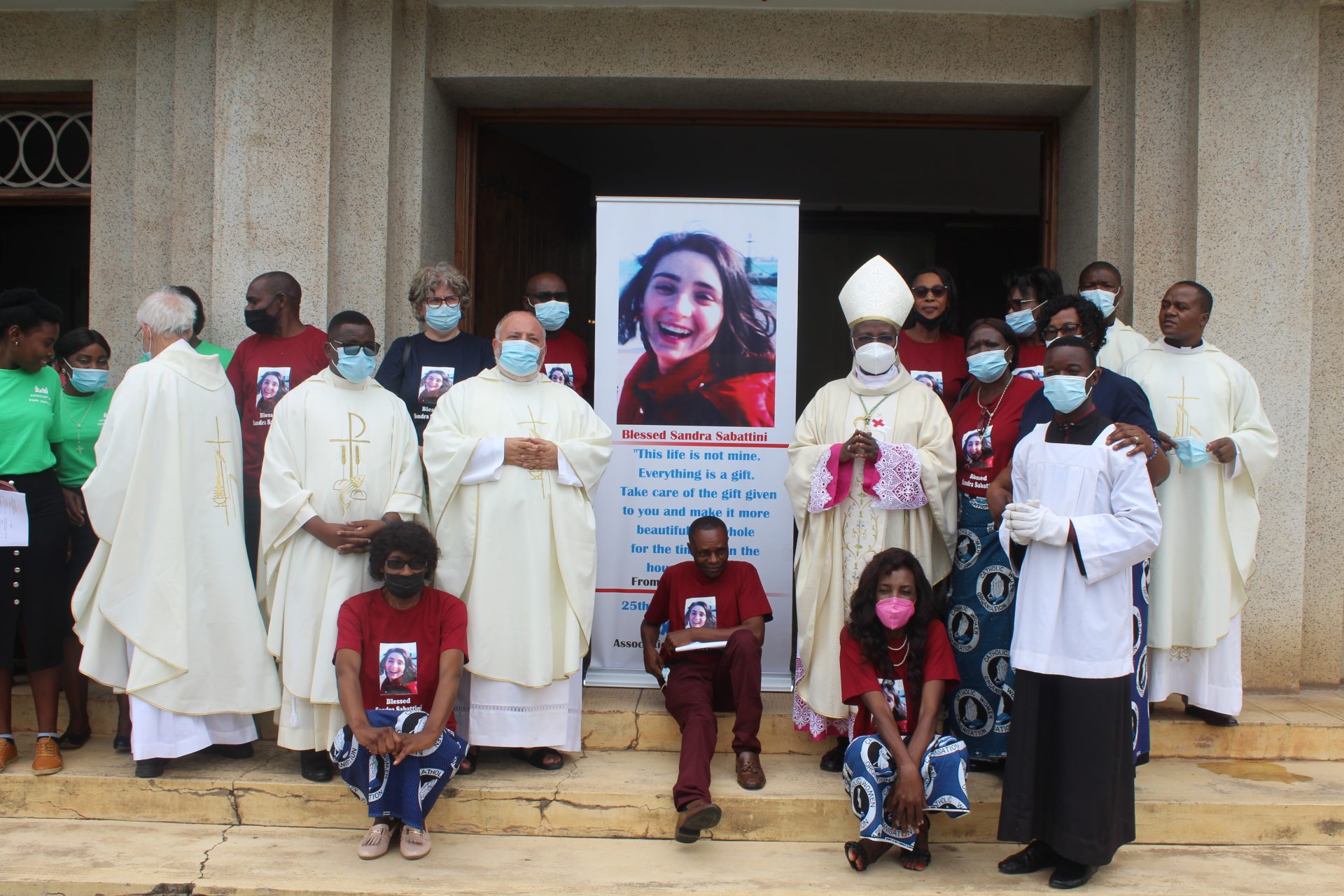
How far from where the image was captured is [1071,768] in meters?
3.89

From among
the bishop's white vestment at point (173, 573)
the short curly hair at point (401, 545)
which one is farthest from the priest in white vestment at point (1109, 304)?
the bishop's white vestment at point (173, 573)

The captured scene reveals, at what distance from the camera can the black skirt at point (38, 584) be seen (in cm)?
473

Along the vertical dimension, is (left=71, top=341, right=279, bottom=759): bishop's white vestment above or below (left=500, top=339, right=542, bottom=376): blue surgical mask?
below

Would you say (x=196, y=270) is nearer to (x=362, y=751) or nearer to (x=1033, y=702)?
(x=362, y=751)

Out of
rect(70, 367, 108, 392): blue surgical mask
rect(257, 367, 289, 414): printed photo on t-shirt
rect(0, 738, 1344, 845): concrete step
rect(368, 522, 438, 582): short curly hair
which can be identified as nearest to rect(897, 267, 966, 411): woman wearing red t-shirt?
rect(0, 738, 1344, 845): concrete step

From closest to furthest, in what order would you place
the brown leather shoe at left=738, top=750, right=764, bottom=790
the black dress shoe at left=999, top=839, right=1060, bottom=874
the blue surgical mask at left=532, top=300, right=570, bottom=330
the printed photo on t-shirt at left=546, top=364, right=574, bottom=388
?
the black dress shoe at left=999, top=839, right=1060, bottom=874 → the brown leather shoe at left=738, top=750, right=764, bottom=790 → the blue surgical mask at left=532, top=300, right=570, bottom=330 → the printed photo on t-shirt at left=546, top=364, right=574, bottom=388

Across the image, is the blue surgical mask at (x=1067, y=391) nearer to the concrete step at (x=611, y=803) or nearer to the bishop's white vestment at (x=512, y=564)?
the concrete step at (x=611, y=803)

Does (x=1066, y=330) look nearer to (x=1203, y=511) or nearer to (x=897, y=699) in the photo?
(x=1203, y=511)

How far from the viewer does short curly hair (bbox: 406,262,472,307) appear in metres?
5.13

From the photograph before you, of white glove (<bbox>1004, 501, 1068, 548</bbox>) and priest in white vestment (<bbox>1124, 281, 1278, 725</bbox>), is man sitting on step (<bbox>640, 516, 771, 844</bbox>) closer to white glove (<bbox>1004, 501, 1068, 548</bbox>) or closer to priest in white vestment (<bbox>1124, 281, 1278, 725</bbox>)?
white glove (<bbox>1004, 501, 1068, 548</bbox>)

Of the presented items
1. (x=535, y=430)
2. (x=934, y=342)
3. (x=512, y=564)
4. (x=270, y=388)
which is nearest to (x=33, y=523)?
(x=270, y=388)

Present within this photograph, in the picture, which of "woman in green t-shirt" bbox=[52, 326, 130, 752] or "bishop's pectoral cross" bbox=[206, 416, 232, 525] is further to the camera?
"woman in green t-shirt" bbox=[52, 326, 130, 752]

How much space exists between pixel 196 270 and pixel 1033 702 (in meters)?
4.75

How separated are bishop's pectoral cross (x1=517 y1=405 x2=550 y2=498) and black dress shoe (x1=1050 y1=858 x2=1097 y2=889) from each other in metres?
2.44
